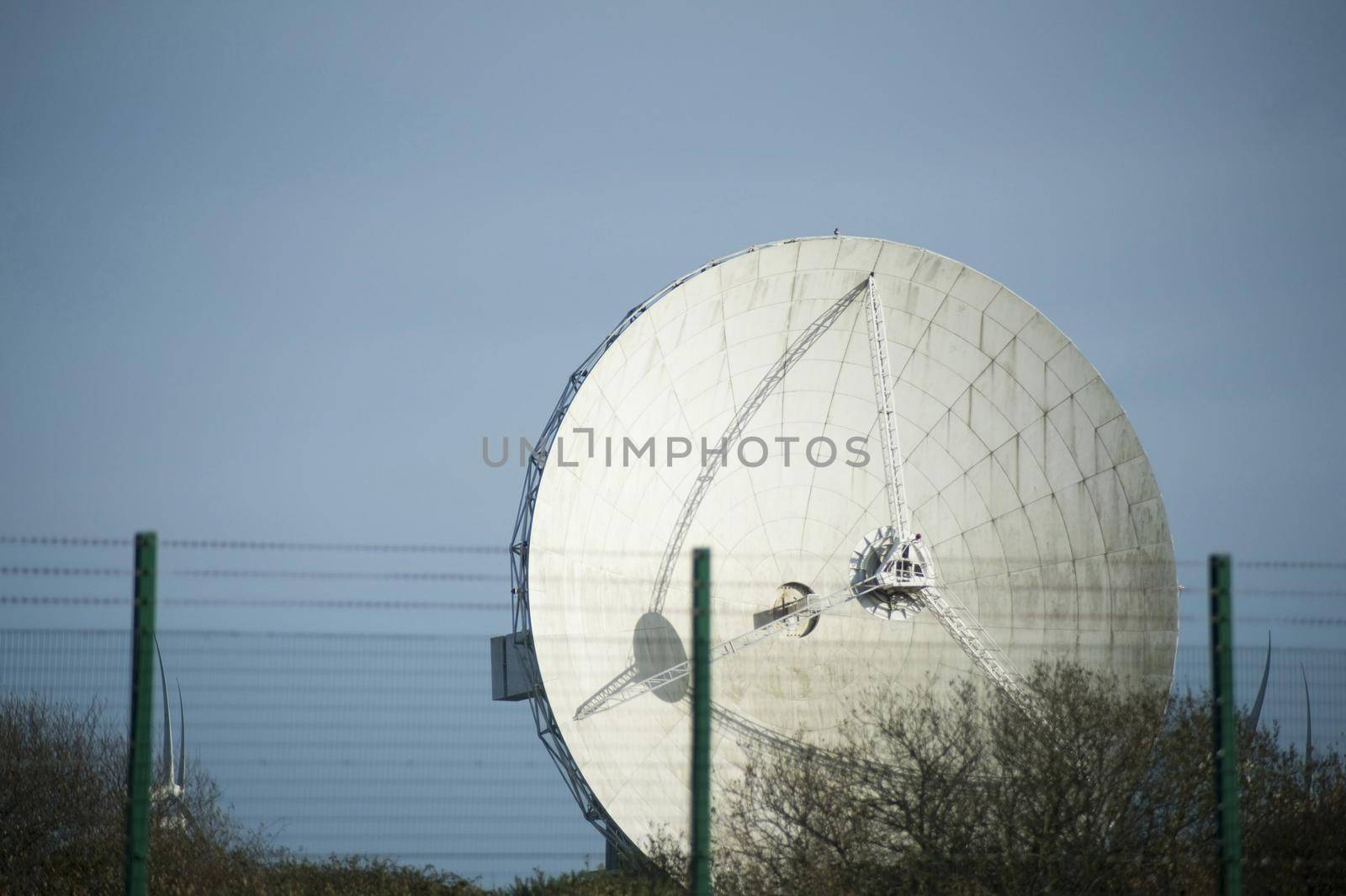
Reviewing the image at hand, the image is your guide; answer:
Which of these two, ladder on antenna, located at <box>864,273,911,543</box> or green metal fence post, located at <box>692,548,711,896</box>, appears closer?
green metal fence post, located at <box>692,548,711,896</box>

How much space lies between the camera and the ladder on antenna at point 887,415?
24594mm

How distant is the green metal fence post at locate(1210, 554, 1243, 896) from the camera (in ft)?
41.1

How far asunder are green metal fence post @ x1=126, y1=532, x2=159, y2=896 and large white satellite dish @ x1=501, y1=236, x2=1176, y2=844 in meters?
11.6

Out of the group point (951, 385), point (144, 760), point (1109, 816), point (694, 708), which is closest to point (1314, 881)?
point (1109, 816)

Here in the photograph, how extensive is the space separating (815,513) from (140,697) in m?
16.9

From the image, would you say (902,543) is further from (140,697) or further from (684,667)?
(140,697)

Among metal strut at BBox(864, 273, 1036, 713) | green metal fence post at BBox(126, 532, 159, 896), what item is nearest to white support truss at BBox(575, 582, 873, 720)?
metal strut at BBox(864, 273, 1036, 713)

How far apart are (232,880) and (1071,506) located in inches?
653

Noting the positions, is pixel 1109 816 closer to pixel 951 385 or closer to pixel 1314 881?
pixel 1314 881

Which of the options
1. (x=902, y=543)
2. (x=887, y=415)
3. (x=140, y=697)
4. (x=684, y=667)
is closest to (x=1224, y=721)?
(x=140, y=697)

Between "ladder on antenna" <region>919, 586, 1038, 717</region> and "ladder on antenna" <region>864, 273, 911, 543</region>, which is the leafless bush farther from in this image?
"ladder on antenna" <region>864, 273, 911, 543</region>

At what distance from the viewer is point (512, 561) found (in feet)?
78.2

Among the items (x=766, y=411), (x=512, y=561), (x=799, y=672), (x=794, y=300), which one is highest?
(x=794, y=300)

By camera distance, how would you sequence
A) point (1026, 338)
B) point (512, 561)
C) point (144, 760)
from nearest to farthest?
1. point (144, 760)
2. point (512, 561)
3. point (1026, 338)
